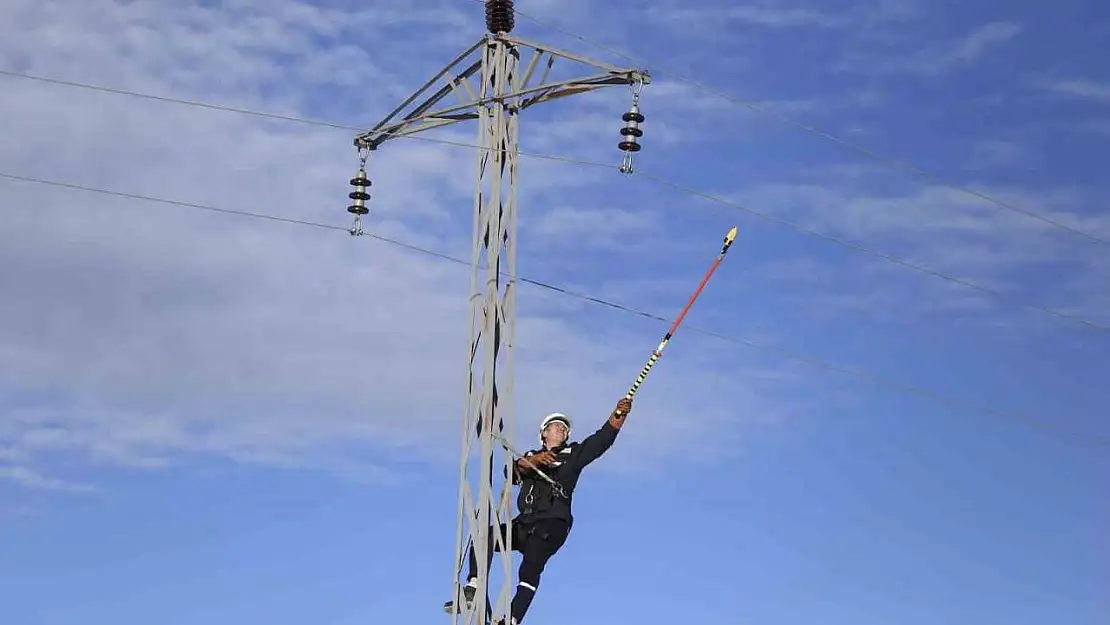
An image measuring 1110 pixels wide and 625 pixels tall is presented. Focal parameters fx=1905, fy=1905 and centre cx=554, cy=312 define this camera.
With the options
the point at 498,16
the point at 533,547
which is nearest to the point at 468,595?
the point at 533,547

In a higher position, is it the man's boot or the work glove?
the work glove

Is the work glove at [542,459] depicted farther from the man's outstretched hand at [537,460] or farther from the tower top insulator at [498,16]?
the tower top insulator at [498,16]

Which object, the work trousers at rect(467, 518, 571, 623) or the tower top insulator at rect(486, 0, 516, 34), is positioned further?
the tower top insulator at rect(486, 0, 516, 34)

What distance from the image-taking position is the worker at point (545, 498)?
2094 centimetres

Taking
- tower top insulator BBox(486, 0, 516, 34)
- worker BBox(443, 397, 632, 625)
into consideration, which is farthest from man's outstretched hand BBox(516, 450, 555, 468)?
tower top insulator BBox(486, 0, 516, 34)

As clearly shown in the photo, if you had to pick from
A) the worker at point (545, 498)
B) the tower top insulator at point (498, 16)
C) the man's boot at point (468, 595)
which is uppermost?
the tower top insulator at point (498, 16)

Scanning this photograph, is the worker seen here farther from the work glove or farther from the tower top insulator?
the tower top insulator

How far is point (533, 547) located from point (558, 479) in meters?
0.81

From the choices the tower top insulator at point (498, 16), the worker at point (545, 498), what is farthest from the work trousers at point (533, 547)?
the tower top insulator at point (498, 16)

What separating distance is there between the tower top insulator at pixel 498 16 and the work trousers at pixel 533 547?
559 centimetres

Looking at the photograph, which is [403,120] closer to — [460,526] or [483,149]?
[483,149]

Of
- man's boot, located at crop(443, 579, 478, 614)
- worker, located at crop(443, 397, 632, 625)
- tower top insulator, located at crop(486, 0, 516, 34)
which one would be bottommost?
man's boot, located at crop(443, 579, 478, 614)

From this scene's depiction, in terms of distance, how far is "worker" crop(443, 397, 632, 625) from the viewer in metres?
20.9

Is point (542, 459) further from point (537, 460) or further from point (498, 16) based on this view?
point (498, 16)
